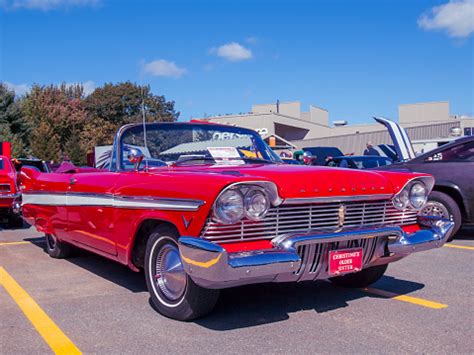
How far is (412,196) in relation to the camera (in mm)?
4332

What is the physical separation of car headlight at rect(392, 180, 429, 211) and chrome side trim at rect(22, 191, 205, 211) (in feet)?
5.66

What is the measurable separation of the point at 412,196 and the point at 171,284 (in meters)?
2.06

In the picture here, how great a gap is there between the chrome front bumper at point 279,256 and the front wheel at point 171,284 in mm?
349

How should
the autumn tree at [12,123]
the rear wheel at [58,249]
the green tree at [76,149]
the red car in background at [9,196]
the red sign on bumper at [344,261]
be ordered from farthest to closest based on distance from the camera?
the green tree at [76,149], the autumn tree at [12,123], the red car in background at [9,196], the rear wheel at [58,249], the red sign on bumper at [344,261]

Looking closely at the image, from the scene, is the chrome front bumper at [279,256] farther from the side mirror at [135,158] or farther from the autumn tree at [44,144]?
the autumn tree at [44,144]

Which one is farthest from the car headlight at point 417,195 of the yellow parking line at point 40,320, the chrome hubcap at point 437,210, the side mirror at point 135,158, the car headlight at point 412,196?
the chrome hubcap at point 437,210

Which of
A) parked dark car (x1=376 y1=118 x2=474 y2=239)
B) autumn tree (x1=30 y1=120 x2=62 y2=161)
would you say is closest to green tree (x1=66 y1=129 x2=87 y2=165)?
autumn tree (x1=30 y1=120 x2=62 y2=161)

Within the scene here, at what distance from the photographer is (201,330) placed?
371cm

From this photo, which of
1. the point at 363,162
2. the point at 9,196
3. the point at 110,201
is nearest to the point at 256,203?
the point at 110,201

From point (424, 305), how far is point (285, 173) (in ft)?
5.51

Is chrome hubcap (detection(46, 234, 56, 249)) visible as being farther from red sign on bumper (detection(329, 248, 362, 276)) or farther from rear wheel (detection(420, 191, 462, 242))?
rear wheel (detection(420, 191, 462, 242))

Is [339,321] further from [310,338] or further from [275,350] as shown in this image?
[275,350]

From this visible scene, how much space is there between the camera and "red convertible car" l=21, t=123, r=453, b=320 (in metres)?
3.39

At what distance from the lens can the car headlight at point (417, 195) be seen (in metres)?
4.33
